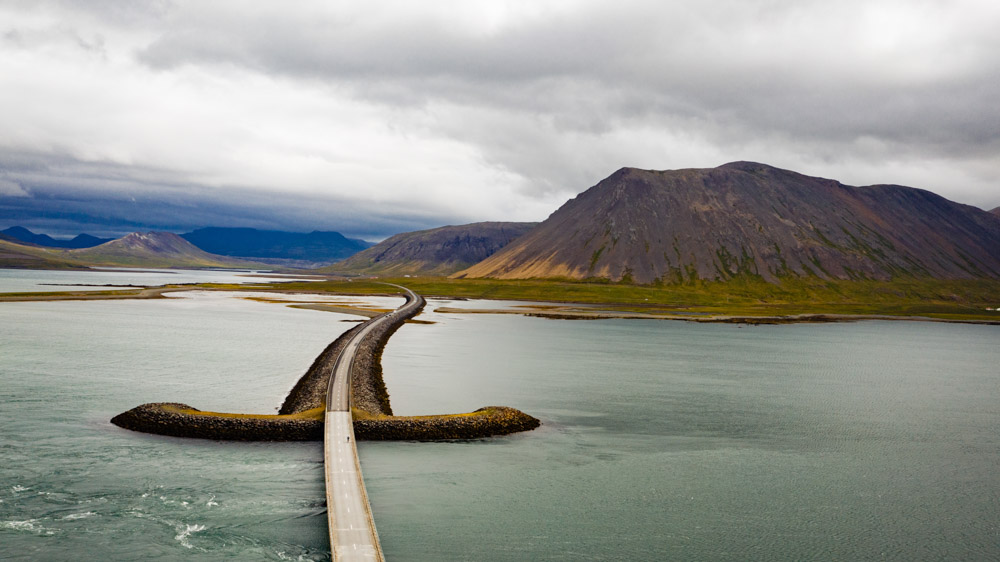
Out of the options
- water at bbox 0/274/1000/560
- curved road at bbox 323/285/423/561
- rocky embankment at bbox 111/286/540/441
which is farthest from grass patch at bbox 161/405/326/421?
water at bbox 0/274/1000/560

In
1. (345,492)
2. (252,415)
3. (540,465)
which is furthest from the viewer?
(252,415)

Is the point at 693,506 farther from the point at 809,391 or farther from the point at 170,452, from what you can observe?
the point at 809,391

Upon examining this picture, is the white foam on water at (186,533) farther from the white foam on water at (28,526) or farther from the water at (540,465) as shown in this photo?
the white foam on water at (28,526)

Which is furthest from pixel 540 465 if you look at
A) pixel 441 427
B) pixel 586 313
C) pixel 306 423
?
pixel 586 313

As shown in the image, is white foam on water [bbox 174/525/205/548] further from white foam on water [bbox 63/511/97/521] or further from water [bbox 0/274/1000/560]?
white foam on water [bbox 63/511/97/521]

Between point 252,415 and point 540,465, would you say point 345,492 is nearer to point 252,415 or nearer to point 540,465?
point 540,465

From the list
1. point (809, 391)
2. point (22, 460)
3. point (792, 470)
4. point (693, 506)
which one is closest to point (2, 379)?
point (22, 460)

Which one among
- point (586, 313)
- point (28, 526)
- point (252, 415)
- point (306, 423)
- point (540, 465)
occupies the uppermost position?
point (586, 313)
